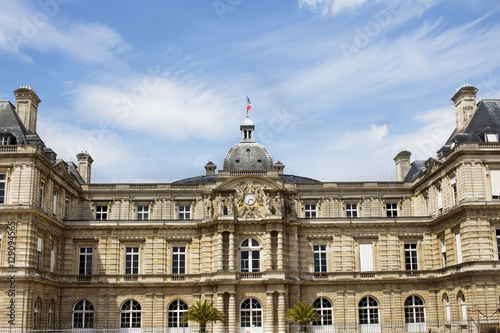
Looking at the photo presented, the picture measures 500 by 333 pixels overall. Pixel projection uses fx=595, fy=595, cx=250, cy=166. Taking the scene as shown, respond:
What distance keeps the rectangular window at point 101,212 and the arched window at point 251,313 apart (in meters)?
12.9

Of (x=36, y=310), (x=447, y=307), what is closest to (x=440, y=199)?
(x=447, y=307)

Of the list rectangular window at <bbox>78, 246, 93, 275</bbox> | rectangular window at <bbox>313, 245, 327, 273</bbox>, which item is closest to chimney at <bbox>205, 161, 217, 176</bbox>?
rectangular window at <bbox>313, 245, 327, 273</bbox>

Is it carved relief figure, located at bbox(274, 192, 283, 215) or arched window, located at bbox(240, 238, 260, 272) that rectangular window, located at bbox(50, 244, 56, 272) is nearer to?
arched window, located at bbox(240, 238, 260, 272)

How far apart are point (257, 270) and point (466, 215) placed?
551 inches

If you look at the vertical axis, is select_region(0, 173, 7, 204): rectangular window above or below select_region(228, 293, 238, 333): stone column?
above

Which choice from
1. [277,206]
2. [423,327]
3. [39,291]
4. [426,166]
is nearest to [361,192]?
[426,166]

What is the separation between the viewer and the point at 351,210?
148ft

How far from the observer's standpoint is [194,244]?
41.8 meters

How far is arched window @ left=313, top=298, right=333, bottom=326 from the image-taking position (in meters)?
40.5

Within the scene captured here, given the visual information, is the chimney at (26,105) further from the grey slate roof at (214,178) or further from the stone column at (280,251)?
the stone column at (280,251)

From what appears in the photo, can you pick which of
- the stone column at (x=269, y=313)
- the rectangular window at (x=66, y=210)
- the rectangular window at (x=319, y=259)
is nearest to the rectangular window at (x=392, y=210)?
the rectangular window at (x=319, y=259)

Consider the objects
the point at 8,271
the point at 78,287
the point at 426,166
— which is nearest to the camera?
the point at 8,271

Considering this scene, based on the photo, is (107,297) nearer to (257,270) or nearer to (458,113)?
(257,270)

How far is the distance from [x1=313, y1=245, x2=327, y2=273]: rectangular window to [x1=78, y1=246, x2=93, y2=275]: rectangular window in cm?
1572
